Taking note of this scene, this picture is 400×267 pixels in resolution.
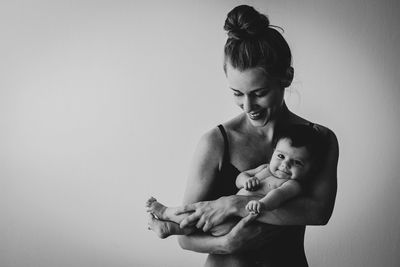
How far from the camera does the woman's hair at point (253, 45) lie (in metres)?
1.27

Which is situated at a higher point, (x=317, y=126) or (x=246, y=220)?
(x=317, y=126)

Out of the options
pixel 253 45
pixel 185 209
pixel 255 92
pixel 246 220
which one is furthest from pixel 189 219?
pixel 253 45

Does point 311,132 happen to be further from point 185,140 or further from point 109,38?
point 109,38

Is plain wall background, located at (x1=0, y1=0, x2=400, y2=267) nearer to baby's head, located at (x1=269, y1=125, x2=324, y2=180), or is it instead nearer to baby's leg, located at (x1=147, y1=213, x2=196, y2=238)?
baby's head, located at (x1=269, y1=125, x2=324, y2=180)

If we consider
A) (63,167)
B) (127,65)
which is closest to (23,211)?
(63,167)

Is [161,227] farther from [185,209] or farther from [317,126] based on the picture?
[317,126]

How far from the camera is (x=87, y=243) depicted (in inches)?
100

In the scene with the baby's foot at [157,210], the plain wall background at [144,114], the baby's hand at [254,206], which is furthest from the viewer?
the plain wall background at [144,114]

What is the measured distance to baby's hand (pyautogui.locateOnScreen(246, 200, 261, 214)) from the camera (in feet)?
4.10

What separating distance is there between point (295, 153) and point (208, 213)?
0.26 meters

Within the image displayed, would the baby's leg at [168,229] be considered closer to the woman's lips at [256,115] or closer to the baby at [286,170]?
the baby at [286,170]

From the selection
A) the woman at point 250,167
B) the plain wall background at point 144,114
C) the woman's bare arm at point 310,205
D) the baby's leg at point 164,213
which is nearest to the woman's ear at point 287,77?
the woman at point 250,167

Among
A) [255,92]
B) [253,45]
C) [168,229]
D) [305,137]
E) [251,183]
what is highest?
[253,45]

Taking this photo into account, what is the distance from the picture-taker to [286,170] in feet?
4.32
